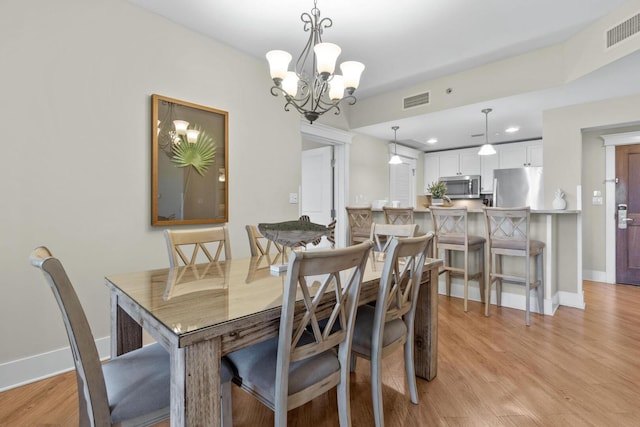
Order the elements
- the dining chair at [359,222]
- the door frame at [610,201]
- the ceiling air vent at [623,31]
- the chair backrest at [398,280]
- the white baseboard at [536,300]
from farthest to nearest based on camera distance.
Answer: the door frame at [610,201] → the dining chair at [359,222] → the white baseboard at [536,300] → the ceiling air vent at [623,31] → the chair backrest at [398,280]

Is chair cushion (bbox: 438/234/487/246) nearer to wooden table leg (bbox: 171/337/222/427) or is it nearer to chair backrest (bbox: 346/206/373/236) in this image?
chair backrest (bbox: 346/206/373/236)

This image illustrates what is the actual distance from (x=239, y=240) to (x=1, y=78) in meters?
1.90

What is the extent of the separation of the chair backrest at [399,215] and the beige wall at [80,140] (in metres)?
2.14

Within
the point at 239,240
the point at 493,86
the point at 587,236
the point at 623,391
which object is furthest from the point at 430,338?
the point at 587,236

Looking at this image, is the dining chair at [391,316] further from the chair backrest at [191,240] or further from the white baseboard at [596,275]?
the white baseboard at [596,275]

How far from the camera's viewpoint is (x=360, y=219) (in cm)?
400

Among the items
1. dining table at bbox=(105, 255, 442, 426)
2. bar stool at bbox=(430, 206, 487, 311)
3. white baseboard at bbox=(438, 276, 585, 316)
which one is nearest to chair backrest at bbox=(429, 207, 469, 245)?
bar stool at bbox=(430, 206, 487, 311)

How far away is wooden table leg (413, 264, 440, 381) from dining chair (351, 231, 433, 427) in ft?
0.69

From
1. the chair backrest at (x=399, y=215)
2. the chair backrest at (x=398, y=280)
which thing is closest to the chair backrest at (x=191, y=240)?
the chair backrest at (x=398, y=280)

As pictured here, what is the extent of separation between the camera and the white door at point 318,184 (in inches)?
181

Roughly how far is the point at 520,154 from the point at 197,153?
5.22 m

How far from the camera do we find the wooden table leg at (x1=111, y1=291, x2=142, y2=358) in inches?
56.1

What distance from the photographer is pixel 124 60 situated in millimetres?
2291

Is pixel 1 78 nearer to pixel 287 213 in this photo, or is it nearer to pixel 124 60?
pixel 124 60
